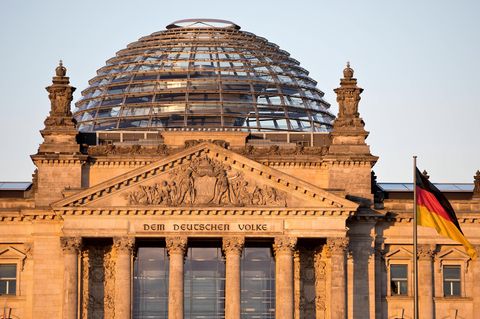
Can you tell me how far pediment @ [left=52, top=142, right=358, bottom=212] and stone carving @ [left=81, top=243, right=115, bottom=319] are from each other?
4443mm

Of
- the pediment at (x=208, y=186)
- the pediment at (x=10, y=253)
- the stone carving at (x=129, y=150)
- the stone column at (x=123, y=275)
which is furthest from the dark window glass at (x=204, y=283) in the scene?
the pediment at (x=10, y=253)

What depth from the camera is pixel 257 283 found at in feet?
496

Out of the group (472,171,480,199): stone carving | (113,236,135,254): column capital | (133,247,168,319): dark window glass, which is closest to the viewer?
(113,236,135,254): column capital

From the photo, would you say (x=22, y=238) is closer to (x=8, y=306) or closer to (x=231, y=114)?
(x=8, y=306)

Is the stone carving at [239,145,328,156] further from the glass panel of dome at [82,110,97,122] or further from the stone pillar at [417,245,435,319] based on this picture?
the glass panel of dome at [82,110,97,122]

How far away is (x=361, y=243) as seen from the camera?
493 ft

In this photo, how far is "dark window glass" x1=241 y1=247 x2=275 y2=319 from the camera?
150 meters

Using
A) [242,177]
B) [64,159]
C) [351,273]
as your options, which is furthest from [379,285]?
[64,159]

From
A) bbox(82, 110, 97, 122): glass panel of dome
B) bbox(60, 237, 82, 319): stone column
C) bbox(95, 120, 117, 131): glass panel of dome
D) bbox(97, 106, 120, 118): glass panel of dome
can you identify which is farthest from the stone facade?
bbox(82, 110, 97, 122): glass panel of dome

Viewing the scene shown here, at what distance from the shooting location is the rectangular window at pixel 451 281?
501 ft

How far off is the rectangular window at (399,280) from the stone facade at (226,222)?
0.35m

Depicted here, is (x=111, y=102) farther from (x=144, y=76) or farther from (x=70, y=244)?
(x=70, y=244)

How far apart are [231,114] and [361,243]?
18284 mm

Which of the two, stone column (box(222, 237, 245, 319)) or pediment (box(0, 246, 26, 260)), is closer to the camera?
stone column (box(222, 237, 245, 319))
